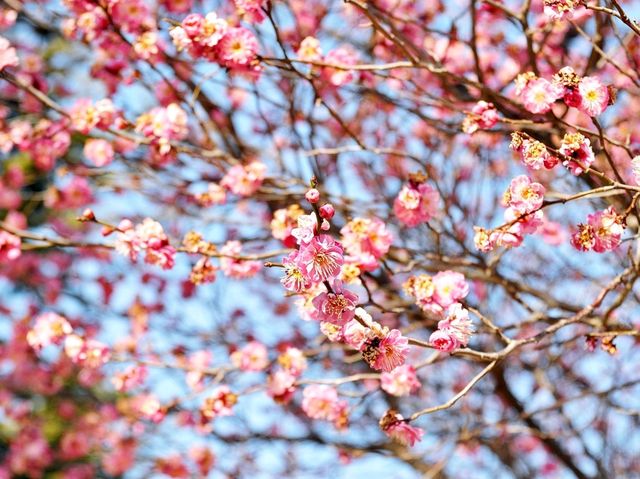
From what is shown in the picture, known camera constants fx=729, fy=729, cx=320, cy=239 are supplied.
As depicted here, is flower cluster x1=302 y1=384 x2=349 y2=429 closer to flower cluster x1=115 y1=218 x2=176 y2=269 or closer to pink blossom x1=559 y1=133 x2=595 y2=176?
flower cluster x1=115 y1=218 x2=176 y2=269

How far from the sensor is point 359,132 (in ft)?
16.1

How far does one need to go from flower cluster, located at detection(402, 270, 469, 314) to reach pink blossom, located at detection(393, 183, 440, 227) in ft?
1.27

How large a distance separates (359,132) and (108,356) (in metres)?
2.42

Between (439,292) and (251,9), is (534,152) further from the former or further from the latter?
(251,9)

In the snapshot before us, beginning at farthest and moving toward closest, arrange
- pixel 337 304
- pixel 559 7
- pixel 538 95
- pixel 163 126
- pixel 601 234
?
pixel 163 126
pixel 538 95
pixel 601 234
pixel 559 7
pixel 337 304

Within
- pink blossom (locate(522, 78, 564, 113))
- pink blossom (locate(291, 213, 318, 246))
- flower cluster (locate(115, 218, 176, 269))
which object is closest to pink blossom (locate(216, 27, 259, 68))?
flower cluster (locate(115, 218, 176, 269))

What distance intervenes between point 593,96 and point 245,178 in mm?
1533

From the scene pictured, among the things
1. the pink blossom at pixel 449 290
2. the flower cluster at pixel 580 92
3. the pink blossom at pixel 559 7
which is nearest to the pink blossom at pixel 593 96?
the flower cluster at pixel 580 92

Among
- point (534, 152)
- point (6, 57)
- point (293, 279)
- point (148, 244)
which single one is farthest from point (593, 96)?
point (6, 57)

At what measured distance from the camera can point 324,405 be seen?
9.30 ft

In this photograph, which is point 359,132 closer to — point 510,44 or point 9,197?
point 510,44

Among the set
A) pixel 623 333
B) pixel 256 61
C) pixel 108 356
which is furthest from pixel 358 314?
pixel 108 356

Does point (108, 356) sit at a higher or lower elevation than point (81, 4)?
lower

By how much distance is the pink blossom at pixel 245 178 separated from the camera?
124 inches
